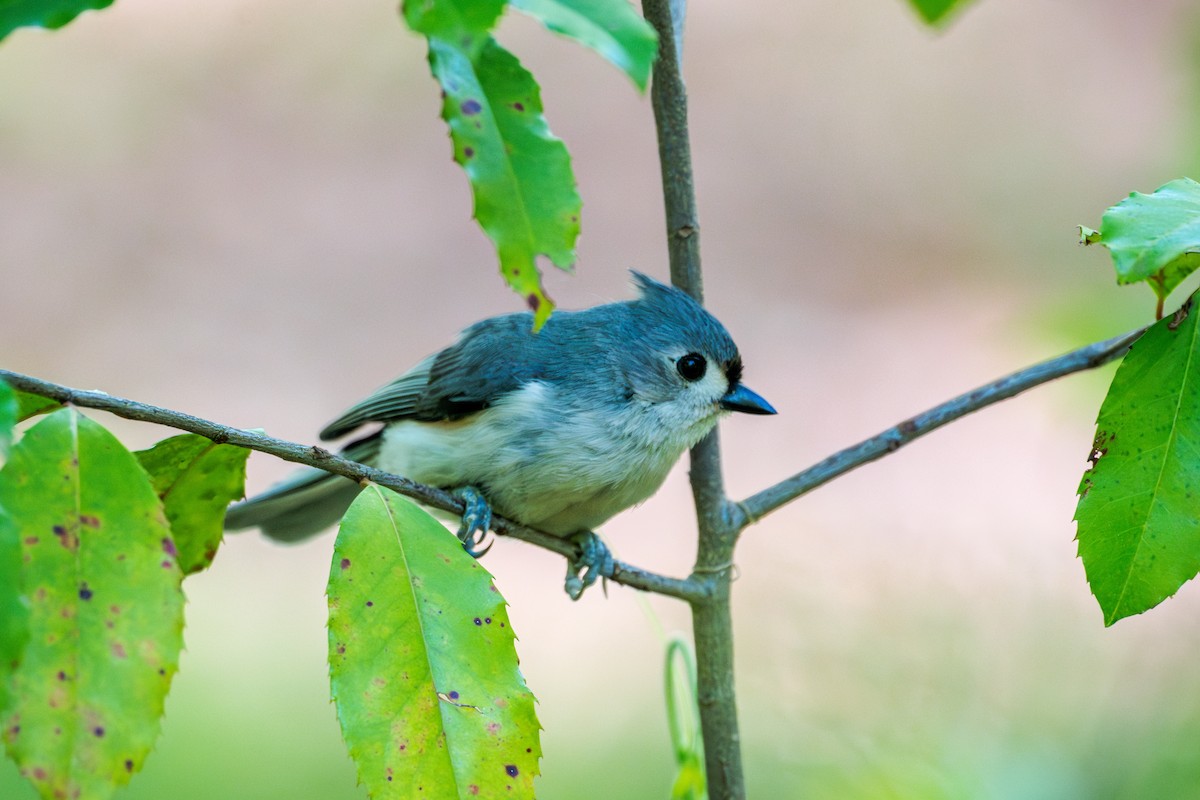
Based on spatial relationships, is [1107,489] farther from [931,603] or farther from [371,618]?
[931,603]

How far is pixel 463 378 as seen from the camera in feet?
9.66

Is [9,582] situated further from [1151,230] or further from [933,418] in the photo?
[933,418]

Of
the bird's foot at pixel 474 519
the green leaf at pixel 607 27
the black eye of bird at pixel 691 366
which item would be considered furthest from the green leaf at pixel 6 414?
the black eye of bird at pixel 691 366

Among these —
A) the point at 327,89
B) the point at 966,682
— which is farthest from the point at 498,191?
the point at 327,89

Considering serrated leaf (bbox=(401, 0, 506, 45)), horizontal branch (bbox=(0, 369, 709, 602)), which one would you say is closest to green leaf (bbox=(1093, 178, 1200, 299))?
serrated leaf (bbox=(401, 0, 506, 45))

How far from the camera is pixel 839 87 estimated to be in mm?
7949

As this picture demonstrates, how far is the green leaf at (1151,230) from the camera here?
1.25m

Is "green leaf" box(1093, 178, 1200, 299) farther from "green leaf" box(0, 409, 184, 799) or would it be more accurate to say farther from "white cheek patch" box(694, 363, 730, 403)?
"white cheek patch" box(694, 363, 730, 403)

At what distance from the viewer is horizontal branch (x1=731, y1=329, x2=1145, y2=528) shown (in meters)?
1.86

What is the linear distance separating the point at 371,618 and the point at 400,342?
5.59 metres

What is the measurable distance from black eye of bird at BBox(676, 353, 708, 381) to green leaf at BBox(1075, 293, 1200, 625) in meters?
1.46

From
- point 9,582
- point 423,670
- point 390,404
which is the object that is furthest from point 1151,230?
point 390,404

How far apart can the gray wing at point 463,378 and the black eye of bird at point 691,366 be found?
334 millimetres

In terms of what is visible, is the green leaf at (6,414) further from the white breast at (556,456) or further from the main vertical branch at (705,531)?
the white breast at (556,456)
